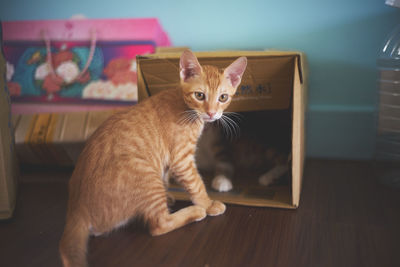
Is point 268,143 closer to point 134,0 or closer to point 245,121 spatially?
point 245,121

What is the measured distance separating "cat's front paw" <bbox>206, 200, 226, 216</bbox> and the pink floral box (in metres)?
1.04

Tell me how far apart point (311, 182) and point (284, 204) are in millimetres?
359

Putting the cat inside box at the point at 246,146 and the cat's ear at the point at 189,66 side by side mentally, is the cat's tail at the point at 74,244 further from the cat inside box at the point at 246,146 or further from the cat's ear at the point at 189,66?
the cat inside box at the point at 246,146

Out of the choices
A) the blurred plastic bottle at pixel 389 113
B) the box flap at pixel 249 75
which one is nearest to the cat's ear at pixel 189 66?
the box flap at pixel 249 75

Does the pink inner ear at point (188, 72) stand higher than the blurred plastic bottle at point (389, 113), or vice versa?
the pink inner ear at point (188, 72)

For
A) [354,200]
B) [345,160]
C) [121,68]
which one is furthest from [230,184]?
[121,68]

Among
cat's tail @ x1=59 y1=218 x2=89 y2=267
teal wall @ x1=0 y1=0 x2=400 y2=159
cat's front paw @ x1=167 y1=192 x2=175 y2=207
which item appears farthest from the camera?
teal wall @ x1=0 y1=0 x2=400 y2=159

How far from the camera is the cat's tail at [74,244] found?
849 mm

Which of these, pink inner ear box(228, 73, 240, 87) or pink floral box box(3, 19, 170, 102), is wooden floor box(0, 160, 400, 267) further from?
pink floral box box(3, 19, 170, 102)

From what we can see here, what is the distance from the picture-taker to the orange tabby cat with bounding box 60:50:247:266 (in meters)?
1.01

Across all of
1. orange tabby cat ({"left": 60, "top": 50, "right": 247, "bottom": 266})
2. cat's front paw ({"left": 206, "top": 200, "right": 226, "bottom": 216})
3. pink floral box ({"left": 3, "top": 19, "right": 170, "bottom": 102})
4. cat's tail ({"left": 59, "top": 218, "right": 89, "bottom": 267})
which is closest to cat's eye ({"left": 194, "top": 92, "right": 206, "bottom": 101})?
orange tabby cat ({"left": 60, "top": 50, "right": 247, "bottom": 266})

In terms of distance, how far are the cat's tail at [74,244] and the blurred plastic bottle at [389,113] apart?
4.58ft

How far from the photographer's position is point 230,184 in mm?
1497

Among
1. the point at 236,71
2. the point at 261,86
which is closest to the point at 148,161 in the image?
the point at 236,71
